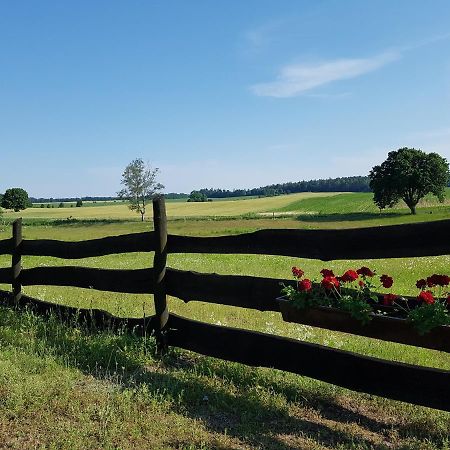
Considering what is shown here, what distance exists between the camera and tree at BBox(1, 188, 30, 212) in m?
108

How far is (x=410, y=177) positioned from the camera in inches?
2562

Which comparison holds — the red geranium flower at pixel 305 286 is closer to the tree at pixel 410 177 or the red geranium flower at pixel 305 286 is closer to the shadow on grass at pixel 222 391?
the shadow on grass at pixel 222 391

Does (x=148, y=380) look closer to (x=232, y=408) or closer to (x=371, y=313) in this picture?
(x=232, y=408)

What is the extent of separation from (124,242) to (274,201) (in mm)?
106357

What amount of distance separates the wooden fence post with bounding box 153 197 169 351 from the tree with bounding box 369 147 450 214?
63751 mm

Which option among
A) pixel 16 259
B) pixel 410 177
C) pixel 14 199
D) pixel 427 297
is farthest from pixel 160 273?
pixel 14 199

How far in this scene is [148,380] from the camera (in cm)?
529

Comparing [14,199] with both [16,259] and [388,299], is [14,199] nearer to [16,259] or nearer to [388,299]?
[16,259]

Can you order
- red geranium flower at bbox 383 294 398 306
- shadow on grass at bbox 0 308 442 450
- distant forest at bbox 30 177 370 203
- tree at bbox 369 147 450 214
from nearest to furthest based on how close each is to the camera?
1. shadow on grass at bbox 0 308 442 450
2. red geranium flower at bbox 383 294 398 306
3. tree at bbox 369 147 450 214
4. distant forest at bbox 30 177 370 203

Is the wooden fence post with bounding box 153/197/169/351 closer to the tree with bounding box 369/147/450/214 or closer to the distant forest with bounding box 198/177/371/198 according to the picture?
the tree with bounding box 369/147/450/214

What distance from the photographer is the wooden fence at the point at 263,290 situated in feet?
14.1

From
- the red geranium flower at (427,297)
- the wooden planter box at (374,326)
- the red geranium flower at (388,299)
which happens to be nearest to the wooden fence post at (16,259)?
the wooden planter box at (374,326)

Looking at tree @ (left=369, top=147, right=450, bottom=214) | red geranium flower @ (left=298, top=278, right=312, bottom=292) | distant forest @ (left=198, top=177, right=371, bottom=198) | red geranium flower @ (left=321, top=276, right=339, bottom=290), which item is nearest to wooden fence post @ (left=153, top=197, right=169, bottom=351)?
red geranium flower @ (left=298, top=278, right=312, bottom=292)

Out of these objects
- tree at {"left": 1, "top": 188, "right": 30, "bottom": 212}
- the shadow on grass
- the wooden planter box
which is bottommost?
the shadow on grass
